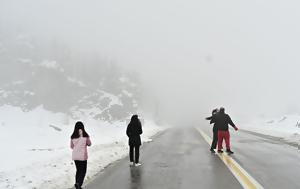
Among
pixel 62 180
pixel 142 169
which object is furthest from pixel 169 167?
pixel 62 180

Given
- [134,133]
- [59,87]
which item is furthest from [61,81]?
[134,133]

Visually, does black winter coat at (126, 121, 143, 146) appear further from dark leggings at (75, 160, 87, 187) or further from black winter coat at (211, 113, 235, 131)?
black winter coat at (211, 113, 235, 131)

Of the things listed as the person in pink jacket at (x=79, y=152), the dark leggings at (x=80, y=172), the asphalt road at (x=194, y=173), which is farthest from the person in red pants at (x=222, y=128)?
the dark leggings at (x=80, y=172)

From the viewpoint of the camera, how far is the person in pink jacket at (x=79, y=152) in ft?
28.7

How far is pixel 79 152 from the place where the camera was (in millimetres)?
8742

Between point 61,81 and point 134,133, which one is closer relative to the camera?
point 134,133

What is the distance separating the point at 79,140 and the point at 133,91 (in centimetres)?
12250

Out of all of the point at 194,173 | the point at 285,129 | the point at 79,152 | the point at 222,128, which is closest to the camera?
the point at 79,152

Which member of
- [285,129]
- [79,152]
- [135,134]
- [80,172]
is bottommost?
[80,172]

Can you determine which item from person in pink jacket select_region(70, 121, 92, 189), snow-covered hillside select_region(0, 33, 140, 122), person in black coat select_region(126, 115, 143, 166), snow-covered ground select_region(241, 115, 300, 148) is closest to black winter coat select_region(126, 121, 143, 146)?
person in black coat select_region(126, 115, 143, 166)

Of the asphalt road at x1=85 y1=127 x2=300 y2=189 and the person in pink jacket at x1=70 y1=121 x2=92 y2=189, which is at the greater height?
the person in pink jacket at x1=70 y1=121 x2=92 y2=189

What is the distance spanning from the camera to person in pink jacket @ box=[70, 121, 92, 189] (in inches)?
344

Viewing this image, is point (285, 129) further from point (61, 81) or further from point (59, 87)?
point (61, 81)

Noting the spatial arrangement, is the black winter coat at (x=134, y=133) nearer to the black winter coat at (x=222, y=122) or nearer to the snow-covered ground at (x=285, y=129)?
the black winter coat at (x=222, y=122)
